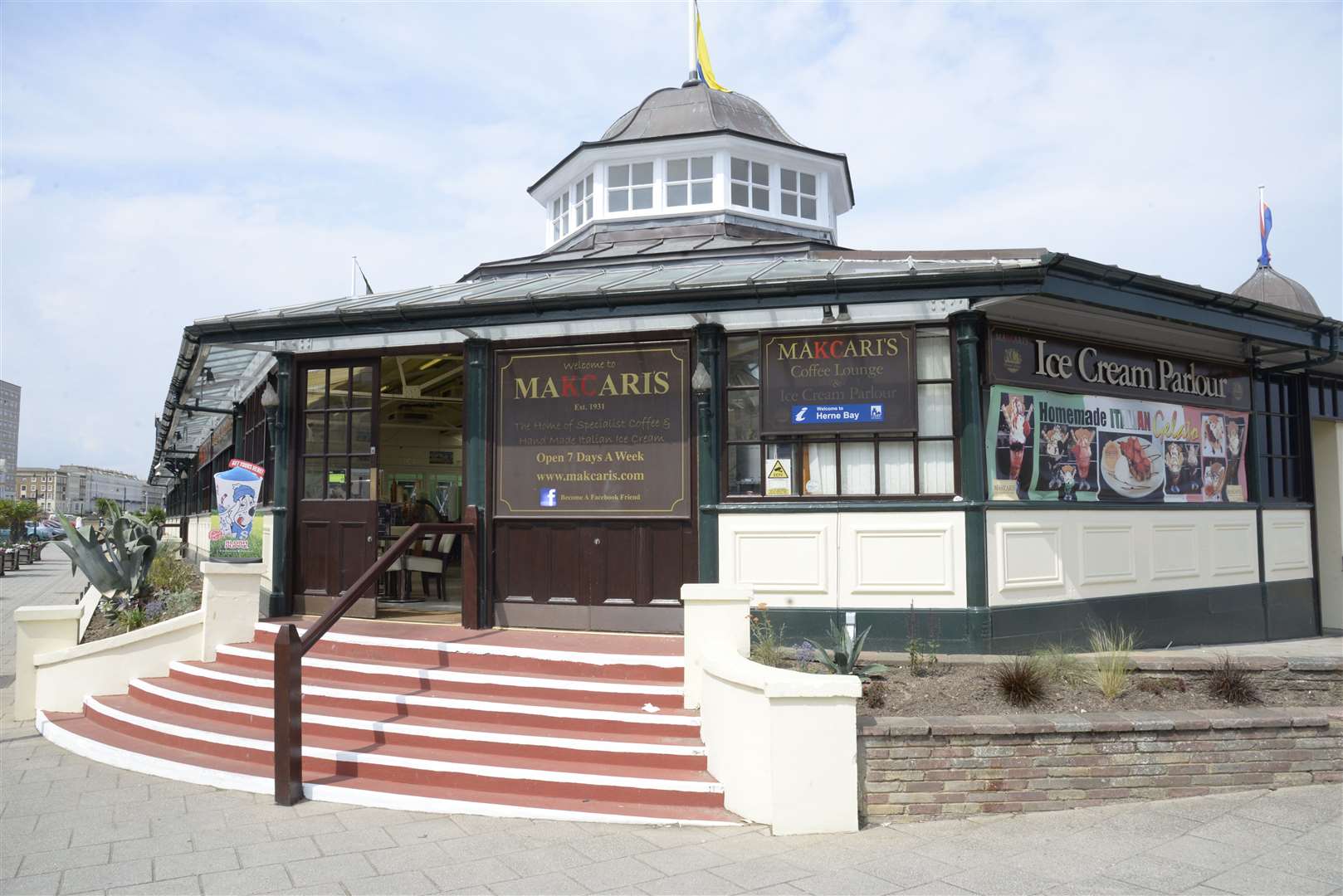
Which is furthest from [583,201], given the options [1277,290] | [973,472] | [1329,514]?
[1277,290]

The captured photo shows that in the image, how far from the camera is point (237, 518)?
10227 millimetres

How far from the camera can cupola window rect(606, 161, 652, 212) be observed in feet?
47.4

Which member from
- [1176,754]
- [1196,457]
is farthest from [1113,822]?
[1196,457]

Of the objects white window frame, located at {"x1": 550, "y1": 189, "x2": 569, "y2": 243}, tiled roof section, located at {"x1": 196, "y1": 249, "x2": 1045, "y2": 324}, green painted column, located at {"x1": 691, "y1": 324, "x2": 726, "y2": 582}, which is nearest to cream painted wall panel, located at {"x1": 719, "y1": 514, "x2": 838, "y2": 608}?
green painted column, located at {"x1": 691, "y1": 324, "x2": 726, "y2": 582}

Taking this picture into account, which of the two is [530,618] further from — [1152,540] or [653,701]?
[1152,540]

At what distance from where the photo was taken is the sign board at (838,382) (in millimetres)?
8422

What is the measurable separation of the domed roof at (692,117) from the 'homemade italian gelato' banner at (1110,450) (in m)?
7.14

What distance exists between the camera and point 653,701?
7.09 meters

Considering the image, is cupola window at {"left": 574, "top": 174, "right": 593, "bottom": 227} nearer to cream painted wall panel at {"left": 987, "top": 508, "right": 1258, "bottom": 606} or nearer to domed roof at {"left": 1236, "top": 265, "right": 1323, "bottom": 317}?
cream painted wall panel at {"left": 987, "top": 508, "right": 1258, "bottom": 606}

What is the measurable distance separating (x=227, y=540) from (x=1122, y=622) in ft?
30.5

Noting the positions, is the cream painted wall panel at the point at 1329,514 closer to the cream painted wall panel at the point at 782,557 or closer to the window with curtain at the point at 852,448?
the window with curtain at the point at 852,448

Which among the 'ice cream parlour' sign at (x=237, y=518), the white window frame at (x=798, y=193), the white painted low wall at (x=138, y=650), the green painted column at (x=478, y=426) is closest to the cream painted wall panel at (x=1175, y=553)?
the green painted column at (x=478, y=426)

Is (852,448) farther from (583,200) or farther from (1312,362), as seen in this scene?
(583,200)

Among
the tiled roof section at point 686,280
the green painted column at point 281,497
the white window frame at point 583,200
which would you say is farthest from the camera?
the white window frame at point 583,200
